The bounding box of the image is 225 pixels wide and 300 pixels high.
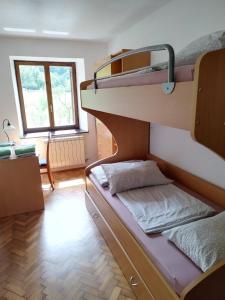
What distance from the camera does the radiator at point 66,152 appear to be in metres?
3.89

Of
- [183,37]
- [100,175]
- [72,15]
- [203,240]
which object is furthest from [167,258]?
[72,15]

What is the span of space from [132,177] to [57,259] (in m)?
1.02

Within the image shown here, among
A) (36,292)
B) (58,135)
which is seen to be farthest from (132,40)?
(36,292)

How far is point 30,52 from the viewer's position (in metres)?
3.41

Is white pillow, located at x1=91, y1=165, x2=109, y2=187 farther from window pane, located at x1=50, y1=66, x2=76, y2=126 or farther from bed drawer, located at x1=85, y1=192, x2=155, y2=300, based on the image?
window pane, located at x1=50, y1=66, x2=76, y2=126

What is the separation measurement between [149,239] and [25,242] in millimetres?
1419

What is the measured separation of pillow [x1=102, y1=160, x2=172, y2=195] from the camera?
1966 millimetres

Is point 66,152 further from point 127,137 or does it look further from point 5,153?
point 127,137

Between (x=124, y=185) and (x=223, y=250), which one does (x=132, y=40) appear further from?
(x=223, y=250)

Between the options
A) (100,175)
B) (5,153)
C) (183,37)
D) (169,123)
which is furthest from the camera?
(5,153)

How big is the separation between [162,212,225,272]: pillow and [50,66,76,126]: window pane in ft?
11.3

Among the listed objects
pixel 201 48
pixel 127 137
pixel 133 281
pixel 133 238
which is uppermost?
pixel 201 48

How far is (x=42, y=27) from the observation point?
280 centimetres

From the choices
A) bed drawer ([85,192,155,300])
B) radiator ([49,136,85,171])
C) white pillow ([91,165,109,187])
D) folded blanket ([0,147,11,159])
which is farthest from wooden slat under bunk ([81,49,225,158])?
radiator ([49,136,85,171])
